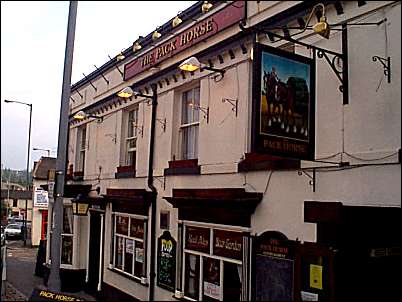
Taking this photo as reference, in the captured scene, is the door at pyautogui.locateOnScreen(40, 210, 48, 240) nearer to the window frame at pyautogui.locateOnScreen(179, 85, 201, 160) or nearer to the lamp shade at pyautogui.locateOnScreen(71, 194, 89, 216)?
the window frame at pyautogui.locateOnScreen(179, 85, 201, 160)

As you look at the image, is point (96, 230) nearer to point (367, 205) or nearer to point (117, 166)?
point (117, 166)

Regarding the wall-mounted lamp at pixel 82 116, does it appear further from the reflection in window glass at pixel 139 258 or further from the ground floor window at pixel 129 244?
the reflection in window glass at pixel 139 258

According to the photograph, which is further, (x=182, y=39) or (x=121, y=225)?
(x=121, y=225)

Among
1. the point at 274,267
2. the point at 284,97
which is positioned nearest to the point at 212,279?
the point at 274,267

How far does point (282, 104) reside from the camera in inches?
85.1

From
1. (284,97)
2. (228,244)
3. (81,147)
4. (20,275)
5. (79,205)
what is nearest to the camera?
(284,97)

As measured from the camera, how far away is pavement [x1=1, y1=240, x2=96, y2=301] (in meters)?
2.16

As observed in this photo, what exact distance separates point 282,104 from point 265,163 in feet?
2.67

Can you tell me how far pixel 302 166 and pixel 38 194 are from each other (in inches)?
54.4

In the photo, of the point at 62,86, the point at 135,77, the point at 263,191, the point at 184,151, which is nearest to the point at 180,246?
the point at 184,151

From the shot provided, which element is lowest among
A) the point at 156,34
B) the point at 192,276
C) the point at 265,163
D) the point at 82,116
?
the point at 192,276

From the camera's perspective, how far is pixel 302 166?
267cm

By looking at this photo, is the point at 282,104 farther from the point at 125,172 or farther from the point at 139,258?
the point at 125,172

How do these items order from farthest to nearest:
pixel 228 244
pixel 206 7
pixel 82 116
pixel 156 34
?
pixel 82 116 → pixel 156 34 → pixel 228 244 → pixel 206 7
